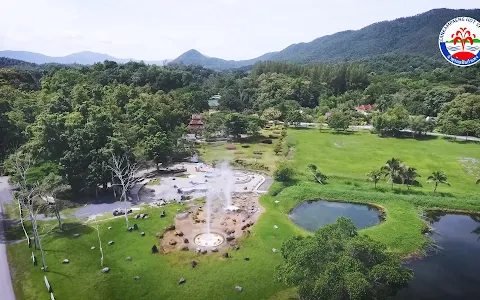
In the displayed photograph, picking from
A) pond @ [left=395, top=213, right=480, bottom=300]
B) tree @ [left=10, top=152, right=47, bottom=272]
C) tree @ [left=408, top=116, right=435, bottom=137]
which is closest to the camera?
pond @ [left=395, top=213, right=480, bottom=300]

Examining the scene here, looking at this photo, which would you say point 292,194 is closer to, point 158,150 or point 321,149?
point 158,150

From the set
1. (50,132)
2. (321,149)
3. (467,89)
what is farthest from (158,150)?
(467,89)

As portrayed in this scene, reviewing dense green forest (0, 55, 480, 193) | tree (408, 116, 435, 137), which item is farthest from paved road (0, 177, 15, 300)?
tree (408, 116, 435, 137)

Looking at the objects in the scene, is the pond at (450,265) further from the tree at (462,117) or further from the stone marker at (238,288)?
the tree at (462,117)

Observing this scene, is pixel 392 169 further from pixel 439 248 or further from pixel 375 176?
pixel 439 248

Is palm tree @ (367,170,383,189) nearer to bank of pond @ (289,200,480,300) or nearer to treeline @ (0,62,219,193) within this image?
bank of pond @ (289,200,480,300)

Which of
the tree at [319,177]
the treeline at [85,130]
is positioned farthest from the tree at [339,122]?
the tree at [319,177]
